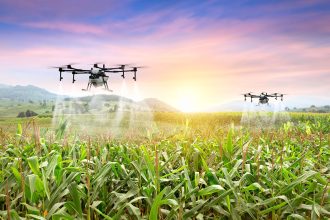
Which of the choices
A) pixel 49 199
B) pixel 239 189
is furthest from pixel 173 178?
Result: pixel 49 199

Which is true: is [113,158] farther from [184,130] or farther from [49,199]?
[184,130]

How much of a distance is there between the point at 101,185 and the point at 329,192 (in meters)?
2.22

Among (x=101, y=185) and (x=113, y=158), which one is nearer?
(x=101, y=185)

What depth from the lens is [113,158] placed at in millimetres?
4359

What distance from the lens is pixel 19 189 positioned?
3084mm

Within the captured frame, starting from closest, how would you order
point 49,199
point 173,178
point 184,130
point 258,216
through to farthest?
point 49,199, point 258,216, point 173,178, point 184,130

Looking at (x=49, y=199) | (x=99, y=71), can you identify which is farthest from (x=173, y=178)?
(x=99, y=71)

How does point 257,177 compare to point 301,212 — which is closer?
point 301,212

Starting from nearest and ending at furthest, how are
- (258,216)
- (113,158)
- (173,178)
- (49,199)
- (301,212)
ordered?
(49,199) < (258,216) < (301,212) < (173,178) < (113,158)

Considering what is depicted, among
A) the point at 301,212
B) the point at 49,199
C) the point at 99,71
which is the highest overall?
the point at 99,71

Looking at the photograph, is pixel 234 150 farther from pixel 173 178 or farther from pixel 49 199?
pixel 49 199

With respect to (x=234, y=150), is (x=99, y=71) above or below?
above

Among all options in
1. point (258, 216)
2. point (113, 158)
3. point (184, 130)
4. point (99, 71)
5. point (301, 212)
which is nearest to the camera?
point (258, 216)

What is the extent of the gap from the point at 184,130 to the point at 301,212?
165 inches
